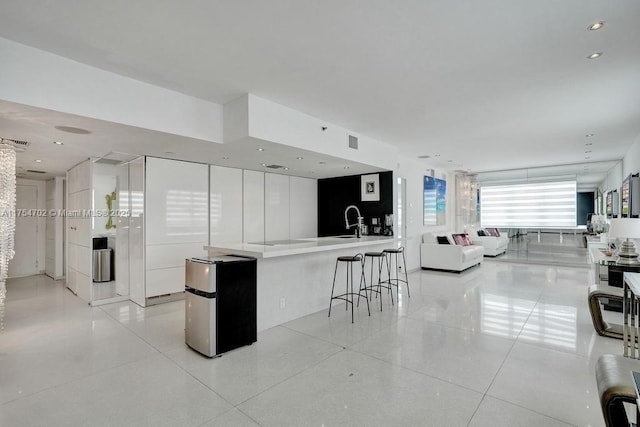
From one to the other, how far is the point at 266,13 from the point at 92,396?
3194 mm

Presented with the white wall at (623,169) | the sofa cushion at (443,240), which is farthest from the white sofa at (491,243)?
the white wall at (623,169)

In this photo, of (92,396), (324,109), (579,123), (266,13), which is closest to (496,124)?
(579,123)

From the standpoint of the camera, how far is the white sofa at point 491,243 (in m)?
9.77

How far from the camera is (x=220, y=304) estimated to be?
314 centimetres

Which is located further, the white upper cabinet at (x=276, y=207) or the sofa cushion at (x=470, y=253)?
the sofa cushion at (x=470, y=253)

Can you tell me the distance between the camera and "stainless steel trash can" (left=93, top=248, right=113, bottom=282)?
673 cm

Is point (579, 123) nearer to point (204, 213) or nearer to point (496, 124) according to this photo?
point (496, 124)

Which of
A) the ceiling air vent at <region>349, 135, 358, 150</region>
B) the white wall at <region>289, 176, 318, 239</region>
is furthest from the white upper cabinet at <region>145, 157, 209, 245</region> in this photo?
the ceiling air vent at <region>349, 135, 358, 150</region>

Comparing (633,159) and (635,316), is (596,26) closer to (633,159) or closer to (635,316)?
(635,316)

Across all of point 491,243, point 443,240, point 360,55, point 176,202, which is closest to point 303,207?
point 176,202

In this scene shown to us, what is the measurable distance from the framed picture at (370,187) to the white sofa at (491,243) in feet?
16.8

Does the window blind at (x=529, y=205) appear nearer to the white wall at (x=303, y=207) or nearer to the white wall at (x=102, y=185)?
the white wall at (x=303, y=207)

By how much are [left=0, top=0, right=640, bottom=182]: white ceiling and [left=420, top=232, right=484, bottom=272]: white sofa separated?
351 centimetres

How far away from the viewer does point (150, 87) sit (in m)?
3.43
